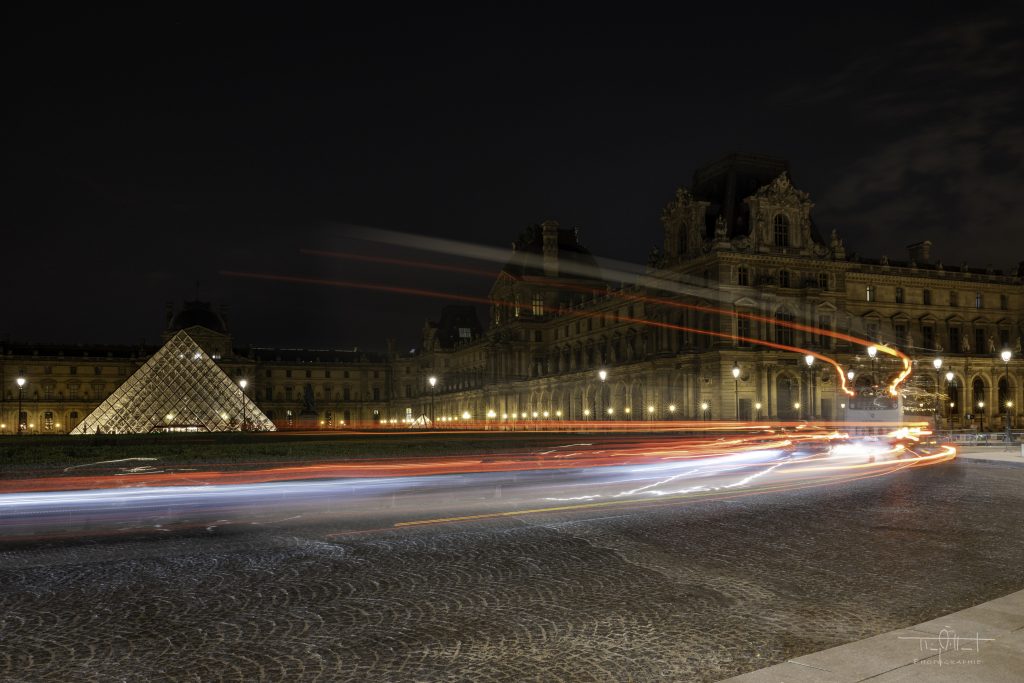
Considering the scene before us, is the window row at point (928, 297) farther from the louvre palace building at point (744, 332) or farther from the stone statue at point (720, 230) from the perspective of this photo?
the stone statue at point (720, 230)

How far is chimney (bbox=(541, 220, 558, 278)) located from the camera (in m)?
91.4

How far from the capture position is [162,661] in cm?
554

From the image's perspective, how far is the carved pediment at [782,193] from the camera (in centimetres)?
5507

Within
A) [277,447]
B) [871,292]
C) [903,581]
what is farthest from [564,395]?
[903,581]

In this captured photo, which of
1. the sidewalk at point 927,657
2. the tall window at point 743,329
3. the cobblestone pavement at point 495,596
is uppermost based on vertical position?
the tall window at point 743,329

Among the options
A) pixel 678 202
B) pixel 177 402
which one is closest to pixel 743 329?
pixel 678 202

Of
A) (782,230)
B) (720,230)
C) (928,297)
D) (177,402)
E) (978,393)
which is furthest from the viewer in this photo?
(928,297)

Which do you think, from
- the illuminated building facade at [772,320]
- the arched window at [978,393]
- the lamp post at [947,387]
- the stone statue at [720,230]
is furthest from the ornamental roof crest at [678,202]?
the arched window at [978,393]

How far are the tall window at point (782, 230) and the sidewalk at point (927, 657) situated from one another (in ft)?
173

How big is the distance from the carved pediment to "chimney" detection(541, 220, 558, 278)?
37.7 meters

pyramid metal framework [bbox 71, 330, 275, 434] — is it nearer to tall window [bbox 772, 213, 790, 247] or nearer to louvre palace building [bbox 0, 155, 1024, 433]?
louvre palace building [bbox 0, 155, 1024, 433]

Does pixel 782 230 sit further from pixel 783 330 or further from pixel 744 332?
pixel 744 332

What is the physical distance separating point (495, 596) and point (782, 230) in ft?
174

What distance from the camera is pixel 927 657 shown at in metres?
5.00
